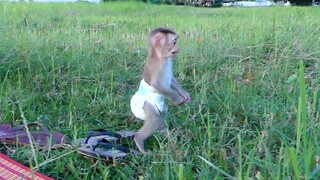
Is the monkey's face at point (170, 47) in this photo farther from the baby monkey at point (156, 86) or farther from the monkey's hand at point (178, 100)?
the monkey's hand at point (178, 100)

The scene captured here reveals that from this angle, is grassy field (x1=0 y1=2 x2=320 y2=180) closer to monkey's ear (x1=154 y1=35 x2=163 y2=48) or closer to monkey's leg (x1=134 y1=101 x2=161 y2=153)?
monkey's leg (x1=134 y1=101 x2=161 y2=153)

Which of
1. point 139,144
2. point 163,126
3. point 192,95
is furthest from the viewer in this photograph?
point 192,95

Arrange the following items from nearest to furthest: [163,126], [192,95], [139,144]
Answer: [139,144] → [163,126] → [192,95]

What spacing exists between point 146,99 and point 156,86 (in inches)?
2.9

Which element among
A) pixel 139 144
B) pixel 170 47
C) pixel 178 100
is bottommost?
pixel 139 144

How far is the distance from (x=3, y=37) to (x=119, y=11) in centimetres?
663

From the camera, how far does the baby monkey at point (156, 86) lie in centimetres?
216

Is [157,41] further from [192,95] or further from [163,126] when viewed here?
[192,95]

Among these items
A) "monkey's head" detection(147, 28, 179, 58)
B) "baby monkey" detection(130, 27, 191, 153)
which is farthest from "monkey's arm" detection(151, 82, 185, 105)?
"monkey's head" detection(147, 28, 179, 58)

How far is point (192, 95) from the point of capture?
289 centimetres

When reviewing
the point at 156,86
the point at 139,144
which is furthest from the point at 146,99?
the point at 139,144

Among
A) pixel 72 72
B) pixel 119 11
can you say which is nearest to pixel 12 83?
pixel 72 72

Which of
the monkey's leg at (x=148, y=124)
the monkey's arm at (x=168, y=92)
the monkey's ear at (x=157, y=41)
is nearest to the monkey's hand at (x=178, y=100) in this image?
the monkey's arm at (x=168, y=92)

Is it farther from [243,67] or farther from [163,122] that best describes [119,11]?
[163,122]
